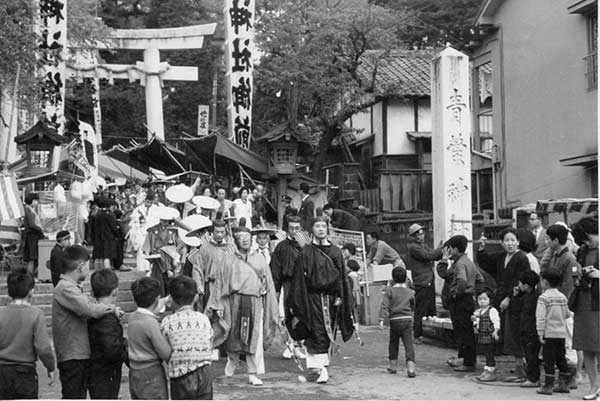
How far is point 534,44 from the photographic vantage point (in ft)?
71.1

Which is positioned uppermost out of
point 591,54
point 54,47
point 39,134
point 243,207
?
point 54,47

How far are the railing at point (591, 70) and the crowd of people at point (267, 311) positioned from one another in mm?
6150

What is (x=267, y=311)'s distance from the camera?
10.9 metres

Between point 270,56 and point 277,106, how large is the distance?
154 inches

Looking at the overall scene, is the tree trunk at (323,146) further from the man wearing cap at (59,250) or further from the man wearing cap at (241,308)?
the man wearing cap at (241,308)

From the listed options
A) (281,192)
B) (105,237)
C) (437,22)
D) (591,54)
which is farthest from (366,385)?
(437,22)

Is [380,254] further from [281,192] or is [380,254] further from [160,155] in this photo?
[160,155]

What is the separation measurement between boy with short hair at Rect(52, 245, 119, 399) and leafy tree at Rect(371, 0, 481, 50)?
27.9 meters

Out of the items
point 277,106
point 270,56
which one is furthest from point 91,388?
point 277,106

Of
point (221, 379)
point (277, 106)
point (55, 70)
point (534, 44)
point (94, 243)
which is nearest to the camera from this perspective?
point (221, 379)

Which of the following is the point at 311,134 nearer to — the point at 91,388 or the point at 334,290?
the point at 334,290

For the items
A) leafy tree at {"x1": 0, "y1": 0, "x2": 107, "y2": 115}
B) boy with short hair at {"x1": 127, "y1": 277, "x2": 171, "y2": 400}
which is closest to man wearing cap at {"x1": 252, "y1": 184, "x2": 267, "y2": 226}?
leafy tree at {"x1": 0, "y1": 0, "x2": 107, "y2": 115}

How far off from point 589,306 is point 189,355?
4465 mm

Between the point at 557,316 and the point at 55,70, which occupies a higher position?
the point at 55,70
